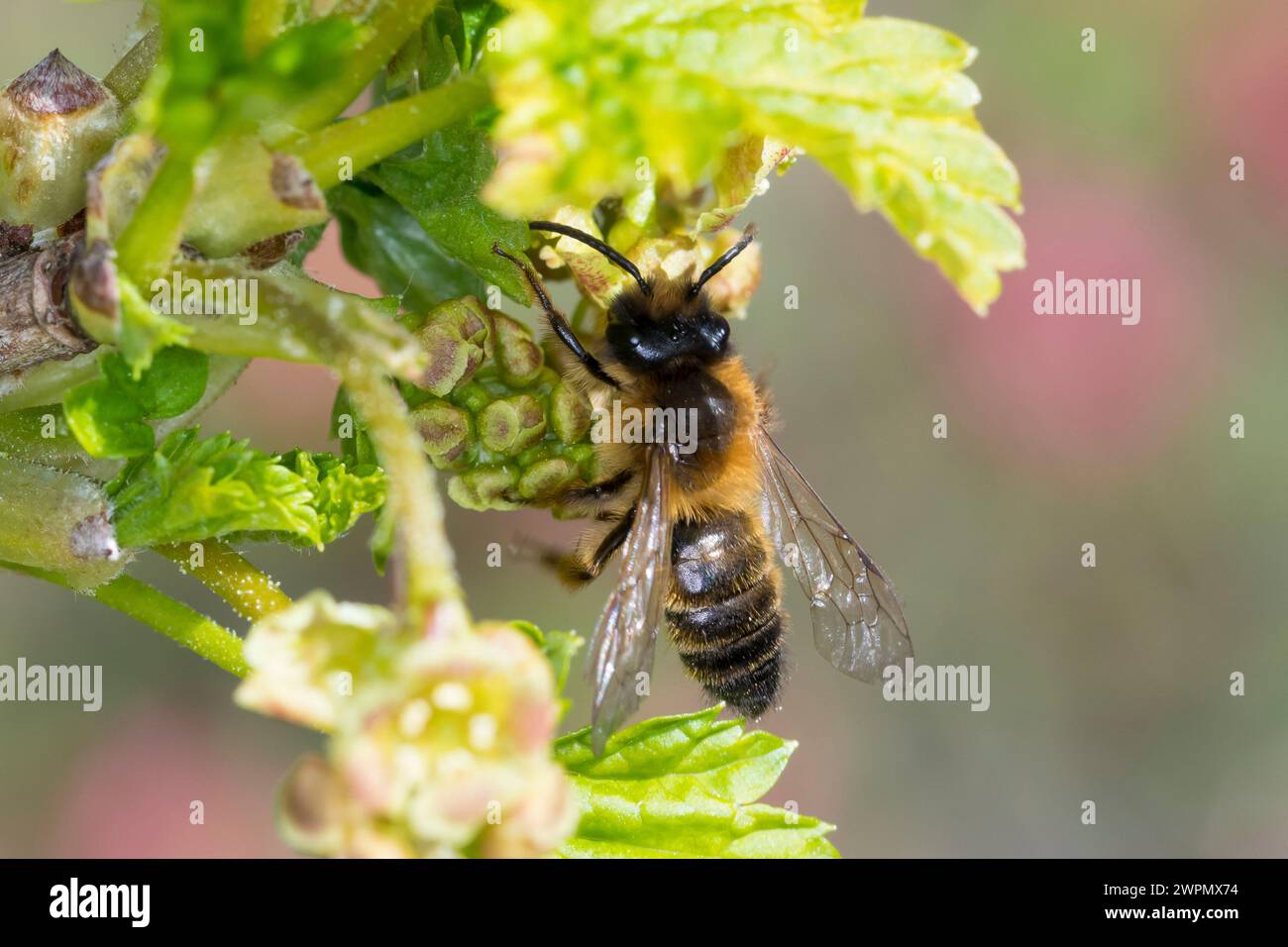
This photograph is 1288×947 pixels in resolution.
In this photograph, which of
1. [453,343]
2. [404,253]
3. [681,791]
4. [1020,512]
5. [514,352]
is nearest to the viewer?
[453,343]

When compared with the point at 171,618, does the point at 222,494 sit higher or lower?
higher

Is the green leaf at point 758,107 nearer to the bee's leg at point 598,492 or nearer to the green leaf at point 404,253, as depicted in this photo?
the green leaf at point 404,253

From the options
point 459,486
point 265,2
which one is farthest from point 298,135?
point 459,486

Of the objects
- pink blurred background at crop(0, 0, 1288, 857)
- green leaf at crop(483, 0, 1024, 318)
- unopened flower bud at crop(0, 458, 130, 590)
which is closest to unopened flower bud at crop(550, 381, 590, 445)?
green leaf at crop(483, 0, 1024, 318)

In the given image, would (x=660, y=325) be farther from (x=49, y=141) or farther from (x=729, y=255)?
(x=49, y=141)

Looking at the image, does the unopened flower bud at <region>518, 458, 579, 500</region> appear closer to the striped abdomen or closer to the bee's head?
the bee's head

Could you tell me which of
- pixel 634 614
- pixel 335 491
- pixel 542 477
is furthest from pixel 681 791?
pixel 335 491
